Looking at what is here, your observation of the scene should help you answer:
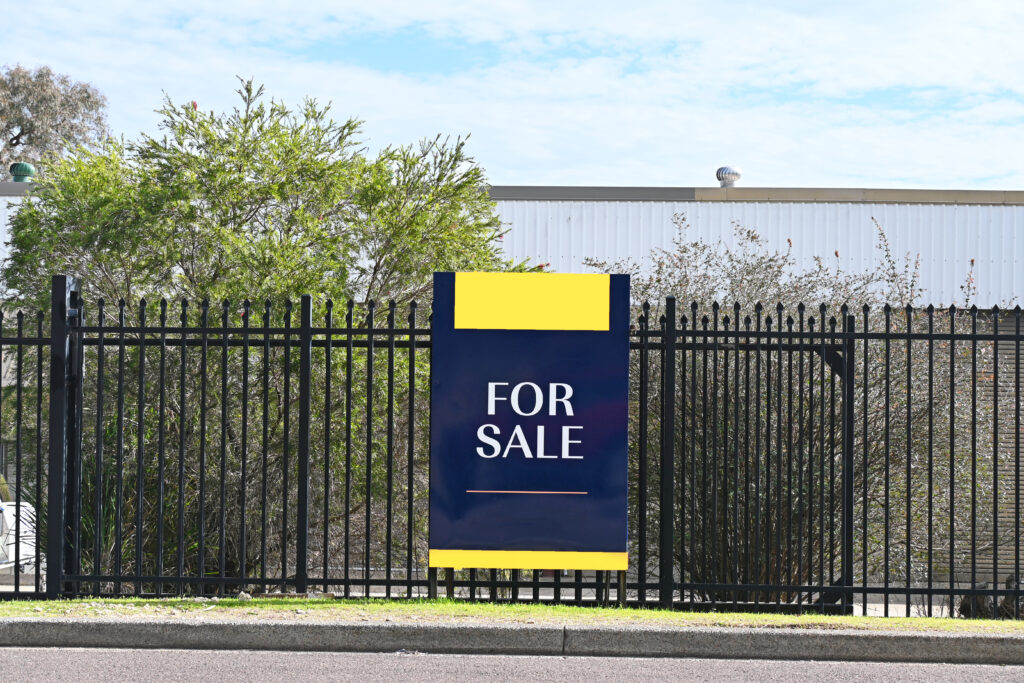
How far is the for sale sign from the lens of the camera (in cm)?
816

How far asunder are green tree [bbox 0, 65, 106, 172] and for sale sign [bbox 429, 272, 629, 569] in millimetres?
36888

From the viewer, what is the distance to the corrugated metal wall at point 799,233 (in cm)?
1791

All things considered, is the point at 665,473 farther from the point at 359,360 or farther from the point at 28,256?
the point at 28,256

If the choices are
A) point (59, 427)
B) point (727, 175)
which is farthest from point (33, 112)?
point (59, 427)

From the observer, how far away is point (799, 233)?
18.0 m

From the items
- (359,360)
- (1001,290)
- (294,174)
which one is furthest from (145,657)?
(1001,290)

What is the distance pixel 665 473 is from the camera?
837cm

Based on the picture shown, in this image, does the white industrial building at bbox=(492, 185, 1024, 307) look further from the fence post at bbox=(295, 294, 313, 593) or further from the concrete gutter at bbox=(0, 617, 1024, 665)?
the concrete gutter at bbox=(0, 617, 1024, 665)

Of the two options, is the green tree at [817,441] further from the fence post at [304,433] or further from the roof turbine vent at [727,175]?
the roof turbine vent at [727,175]

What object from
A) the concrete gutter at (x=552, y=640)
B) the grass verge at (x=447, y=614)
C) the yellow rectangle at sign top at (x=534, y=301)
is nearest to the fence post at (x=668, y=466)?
the grass verge at (x=447, y=614)

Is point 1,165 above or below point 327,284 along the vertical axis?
above

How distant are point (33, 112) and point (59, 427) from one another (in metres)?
37.1

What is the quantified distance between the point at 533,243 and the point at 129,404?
8.18m

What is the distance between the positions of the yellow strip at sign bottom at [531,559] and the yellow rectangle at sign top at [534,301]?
1.61 metres
